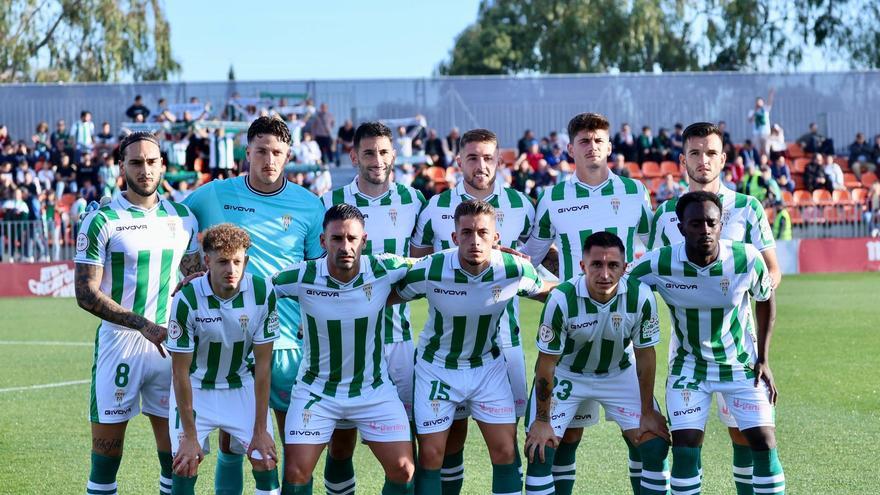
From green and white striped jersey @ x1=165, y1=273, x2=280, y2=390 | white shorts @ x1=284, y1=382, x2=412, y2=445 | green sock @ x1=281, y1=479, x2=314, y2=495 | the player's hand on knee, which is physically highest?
green and white striped jersey @ x1=165, y1=273, x2=280, y2=390

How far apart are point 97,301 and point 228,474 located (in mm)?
1202

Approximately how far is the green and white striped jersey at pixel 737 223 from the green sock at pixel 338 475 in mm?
2388

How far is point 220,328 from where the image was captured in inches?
238

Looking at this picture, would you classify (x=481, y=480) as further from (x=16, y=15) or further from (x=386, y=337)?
(x=16, y=15)

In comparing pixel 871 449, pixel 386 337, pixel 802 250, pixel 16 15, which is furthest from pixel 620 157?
pixel 16 15

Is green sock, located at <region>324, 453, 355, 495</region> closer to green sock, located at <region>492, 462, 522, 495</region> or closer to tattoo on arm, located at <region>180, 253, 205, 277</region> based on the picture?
green sock, located at <region>492, 462, 522, 495</region>

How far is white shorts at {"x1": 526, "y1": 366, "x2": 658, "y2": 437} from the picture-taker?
6.34 m

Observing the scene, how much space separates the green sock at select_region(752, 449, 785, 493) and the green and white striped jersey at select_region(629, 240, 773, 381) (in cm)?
43

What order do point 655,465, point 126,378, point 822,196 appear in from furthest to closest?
point 822,196
point 126,378
point 655,465

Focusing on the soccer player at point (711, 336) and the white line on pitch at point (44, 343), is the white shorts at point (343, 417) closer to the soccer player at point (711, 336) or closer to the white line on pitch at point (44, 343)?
the soccer player at point (711, 336)

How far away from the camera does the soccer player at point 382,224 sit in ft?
21.6

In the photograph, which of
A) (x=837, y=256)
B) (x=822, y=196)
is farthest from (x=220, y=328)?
(x=822, y=196)

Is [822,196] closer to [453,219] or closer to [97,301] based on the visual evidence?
[453,219]

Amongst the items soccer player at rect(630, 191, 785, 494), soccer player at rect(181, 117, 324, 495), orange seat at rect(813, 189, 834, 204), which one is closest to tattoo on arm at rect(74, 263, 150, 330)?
soccer player at rect(181, 117, 324, 495)
